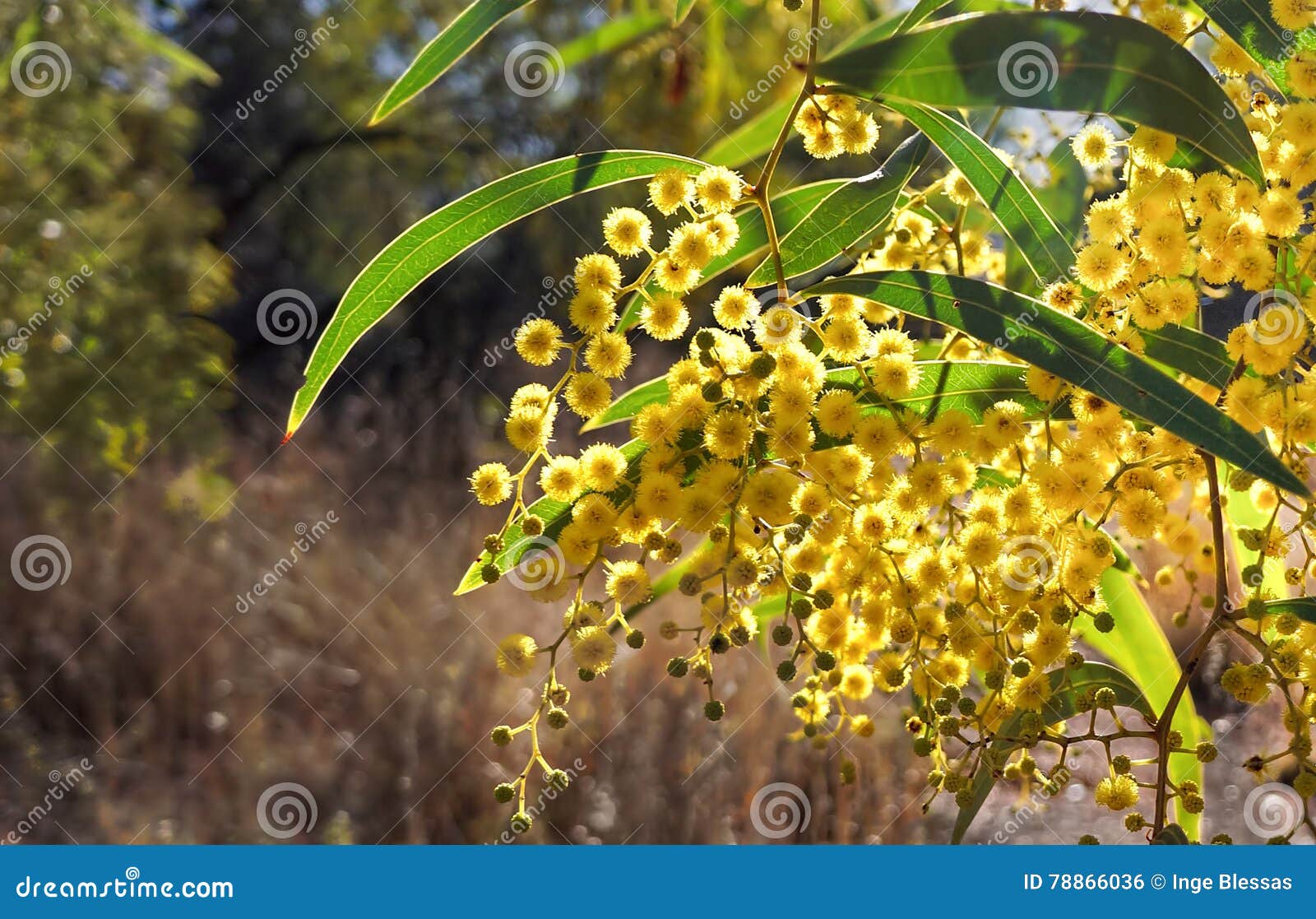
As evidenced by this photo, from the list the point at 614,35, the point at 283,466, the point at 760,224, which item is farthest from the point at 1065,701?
the point at 283,466

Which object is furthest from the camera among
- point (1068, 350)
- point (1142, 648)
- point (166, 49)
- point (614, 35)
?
point (166, 49)

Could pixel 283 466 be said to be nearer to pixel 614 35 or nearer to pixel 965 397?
pixel 614 35

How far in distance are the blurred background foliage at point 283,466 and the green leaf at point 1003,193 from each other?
54 centimetres

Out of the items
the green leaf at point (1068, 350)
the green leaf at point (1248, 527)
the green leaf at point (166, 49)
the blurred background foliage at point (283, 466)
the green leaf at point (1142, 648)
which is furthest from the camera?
the blurred background foliage at point (283, 466)

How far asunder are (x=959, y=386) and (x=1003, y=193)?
5.0 inches

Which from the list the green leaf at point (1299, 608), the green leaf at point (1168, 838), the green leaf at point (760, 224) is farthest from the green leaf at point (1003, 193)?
the green leaf at point (1168, 838)

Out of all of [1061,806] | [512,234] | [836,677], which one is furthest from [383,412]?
[836,677]

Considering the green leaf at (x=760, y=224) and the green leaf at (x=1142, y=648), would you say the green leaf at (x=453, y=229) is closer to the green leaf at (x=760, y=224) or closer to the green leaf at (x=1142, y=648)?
the green leaf at (x=760, y=224)

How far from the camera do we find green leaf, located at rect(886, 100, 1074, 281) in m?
0.65

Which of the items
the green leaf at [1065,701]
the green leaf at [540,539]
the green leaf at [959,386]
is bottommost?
the green leaf at [540,539]

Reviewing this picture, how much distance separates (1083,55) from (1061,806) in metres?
2.63

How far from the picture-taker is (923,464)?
605mm

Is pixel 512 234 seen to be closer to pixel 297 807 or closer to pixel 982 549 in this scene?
pixel 297 807

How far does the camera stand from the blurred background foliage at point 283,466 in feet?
8.38
